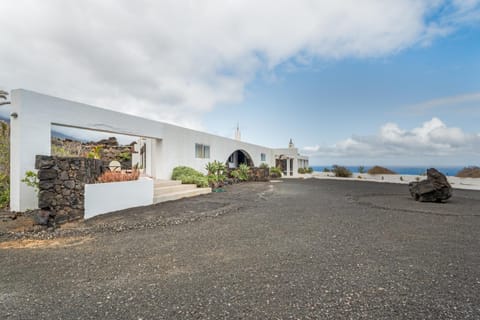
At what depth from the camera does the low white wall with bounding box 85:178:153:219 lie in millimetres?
5938

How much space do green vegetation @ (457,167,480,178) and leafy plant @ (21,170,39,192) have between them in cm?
2685

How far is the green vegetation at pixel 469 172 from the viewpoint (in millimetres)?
17587

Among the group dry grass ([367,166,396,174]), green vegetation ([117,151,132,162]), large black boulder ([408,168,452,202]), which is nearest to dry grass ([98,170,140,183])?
green vegetation ([117,151,132,162])

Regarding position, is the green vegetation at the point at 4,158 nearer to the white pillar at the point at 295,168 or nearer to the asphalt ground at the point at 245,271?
the asphalt ground at the point at 245,271

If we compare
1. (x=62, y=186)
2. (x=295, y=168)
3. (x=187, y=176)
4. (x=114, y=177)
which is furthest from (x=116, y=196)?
(x=295, y=168)

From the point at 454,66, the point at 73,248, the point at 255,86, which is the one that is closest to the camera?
the point at 73,248

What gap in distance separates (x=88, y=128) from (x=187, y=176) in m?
4.93

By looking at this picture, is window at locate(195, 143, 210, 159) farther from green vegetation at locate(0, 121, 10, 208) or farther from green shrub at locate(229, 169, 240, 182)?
green vegetation at locate(0, 121, 10, 208)

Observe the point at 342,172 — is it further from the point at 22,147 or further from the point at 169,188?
the point at 22,147

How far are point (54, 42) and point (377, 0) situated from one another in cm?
1227

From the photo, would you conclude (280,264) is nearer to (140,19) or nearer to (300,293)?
(300,293)

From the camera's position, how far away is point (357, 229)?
190 inches

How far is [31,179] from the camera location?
19.6 ft

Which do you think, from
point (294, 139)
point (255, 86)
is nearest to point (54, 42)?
point (255, 86)
